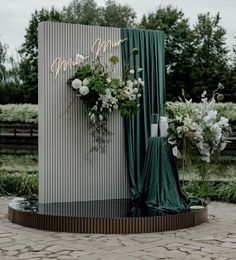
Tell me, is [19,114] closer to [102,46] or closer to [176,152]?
[102,46]

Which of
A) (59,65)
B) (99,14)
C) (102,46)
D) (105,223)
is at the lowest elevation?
(105,223)

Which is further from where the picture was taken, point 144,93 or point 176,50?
point 176,50

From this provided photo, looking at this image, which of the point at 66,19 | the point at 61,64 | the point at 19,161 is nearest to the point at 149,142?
the point at 61,64

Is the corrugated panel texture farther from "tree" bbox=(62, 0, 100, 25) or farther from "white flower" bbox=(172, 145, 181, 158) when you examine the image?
"tree" bbox=(62, 0, 100, 25)

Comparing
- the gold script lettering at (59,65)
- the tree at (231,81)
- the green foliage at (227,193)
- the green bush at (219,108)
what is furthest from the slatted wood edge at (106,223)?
the tree at (231,81)

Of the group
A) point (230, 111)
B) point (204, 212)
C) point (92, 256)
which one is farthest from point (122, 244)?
point (230, 111)

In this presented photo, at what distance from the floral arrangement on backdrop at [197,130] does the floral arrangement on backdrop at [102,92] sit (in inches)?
26.8

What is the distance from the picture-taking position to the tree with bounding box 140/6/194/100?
109 feet

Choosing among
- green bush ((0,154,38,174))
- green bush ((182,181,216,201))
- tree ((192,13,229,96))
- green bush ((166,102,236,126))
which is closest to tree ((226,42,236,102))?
tree ((192,13,229,96))

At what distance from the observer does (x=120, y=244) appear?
19.0 feet

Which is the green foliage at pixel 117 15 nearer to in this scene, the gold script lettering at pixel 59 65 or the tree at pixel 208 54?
the tree at pixel 208 54

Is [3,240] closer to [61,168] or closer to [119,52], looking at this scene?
[61,168]

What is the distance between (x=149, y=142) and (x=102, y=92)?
3.11 feet

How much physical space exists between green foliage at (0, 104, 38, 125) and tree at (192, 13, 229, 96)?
11.4 m
